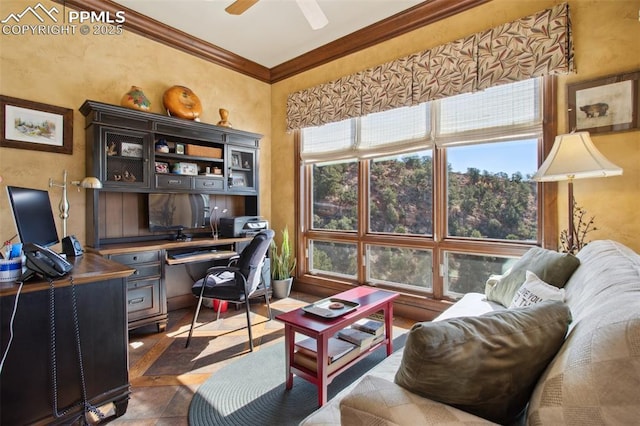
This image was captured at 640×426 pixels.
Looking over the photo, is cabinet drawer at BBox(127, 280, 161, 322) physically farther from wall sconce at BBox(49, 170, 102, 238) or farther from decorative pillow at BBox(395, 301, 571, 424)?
decorative pillow at BBox(395, 301, 571, 424)

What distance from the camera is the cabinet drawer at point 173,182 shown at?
3176 millimetres

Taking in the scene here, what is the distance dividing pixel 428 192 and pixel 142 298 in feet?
9.45

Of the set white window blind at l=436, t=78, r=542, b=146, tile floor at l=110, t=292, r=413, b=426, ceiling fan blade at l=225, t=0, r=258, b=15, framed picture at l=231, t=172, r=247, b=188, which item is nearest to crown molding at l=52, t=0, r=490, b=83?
white window blind at l=436, t=78, r=542, b=146

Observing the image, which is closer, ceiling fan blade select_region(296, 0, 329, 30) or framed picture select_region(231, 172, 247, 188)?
ceiling fan blade select_region(296, 0, 329, 30)

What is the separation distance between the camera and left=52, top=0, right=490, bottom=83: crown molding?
2943 millimetres

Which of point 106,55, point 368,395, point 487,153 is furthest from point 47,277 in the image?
point 487,153

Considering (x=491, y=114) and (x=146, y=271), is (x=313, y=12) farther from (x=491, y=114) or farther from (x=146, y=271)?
(x=146, y=271)

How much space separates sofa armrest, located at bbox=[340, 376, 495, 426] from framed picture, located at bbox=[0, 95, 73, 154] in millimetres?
3218

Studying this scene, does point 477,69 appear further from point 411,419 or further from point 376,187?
point 411,419

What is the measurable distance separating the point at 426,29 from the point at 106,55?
311 cm

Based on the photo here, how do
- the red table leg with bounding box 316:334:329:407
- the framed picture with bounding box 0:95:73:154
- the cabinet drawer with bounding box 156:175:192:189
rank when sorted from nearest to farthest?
the red table leg with bounding box 316:334:329:407, the framed picture with bounding box 0:95:73:154, the cabinet drawer with bounding box 156:175:192:189

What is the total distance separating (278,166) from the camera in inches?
175

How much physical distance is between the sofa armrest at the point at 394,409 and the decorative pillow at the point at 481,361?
0.10ft

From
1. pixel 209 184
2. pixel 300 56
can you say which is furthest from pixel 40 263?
pixel 300 56
